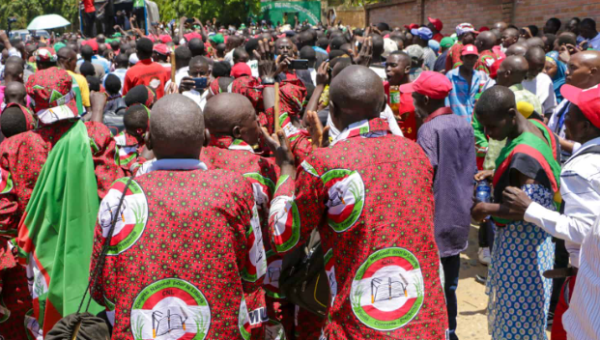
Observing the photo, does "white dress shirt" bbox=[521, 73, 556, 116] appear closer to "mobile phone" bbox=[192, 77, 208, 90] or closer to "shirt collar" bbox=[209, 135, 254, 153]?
"mobile phone" bbox=[192, 77, 208, 90]

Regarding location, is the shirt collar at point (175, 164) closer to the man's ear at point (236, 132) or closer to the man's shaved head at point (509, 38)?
the man's ear at point (236, 132)

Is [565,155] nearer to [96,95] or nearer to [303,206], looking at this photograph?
[303,206]

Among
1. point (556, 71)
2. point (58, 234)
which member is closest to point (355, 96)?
point (58, 234)

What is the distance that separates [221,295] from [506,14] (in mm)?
15357

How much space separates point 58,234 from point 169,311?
5.93 ft

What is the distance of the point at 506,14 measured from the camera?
15.9 m

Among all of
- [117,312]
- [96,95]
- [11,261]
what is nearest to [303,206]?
[117,312]

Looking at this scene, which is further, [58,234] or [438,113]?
[438,113]

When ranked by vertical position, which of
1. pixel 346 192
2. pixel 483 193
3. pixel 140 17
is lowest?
pixel 483 193

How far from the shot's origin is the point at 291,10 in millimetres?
35625

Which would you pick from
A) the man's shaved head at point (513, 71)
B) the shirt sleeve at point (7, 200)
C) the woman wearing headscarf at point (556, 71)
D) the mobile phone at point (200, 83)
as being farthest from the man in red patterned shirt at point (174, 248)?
the woman wearing headscarf at point (556, 71)

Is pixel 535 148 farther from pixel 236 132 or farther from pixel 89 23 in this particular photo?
pixel 89 23

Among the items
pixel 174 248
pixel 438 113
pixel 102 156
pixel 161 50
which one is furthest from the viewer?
pixel 161 50

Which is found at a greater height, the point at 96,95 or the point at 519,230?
the point at 96,95
